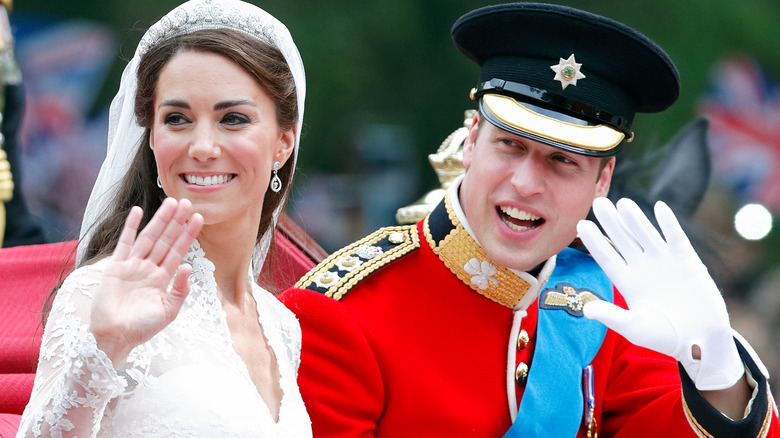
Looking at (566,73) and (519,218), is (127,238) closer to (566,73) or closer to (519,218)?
(519,218)

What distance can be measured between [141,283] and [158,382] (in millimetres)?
244

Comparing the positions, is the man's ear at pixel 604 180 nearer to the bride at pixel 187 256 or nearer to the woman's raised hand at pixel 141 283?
the bride at pixel 187 256

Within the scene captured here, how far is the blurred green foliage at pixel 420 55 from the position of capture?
25.5ft

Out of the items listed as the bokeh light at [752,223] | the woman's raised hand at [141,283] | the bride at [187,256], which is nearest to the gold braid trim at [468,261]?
the bride at [187,256]

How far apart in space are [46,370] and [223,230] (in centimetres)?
57

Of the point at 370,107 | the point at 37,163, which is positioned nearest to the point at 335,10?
the point at 370,107

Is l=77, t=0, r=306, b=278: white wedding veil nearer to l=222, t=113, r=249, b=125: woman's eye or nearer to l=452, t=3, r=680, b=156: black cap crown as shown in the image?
l=222, t=113, r=249, b=125: woman's eye

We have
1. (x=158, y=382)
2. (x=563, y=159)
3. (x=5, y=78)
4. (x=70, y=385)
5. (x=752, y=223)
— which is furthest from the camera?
(x=752, y=223)

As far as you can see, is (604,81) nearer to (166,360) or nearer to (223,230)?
(223,230)

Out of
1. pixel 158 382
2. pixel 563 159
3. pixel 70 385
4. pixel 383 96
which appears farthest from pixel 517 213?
pixel 383 96

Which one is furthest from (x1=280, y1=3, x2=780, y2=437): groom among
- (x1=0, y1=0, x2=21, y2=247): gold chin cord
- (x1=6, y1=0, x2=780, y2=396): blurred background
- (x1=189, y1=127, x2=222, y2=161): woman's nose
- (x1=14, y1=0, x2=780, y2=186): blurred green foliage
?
(x1=14, y1=0, x2=780, y2=186): blurred green foliage

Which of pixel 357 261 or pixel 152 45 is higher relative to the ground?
pixel 152 45

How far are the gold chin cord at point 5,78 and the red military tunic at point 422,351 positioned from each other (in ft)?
5.55

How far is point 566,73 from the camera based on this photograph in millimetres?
2648
